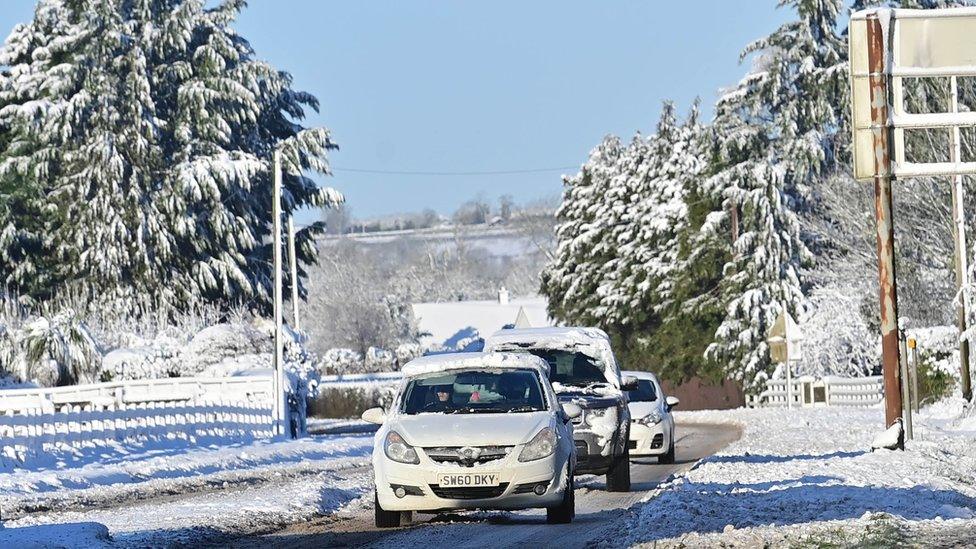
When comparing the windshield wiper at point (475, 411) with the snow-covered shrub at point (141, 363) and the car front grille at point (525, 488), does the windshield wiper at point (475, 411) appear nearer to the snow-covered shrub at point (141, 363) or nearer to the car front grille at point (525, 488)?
the car front grille at point (525, 488)

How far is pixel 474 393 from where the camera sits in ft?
53.3

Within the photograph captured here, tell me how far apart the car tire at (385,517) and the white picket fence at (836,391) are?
45.2 metres

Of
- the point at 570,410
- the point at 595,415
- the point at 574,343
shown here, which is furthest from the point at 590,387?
the point at 570,410

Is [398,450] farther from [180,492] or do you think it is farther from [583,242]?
[583,242]

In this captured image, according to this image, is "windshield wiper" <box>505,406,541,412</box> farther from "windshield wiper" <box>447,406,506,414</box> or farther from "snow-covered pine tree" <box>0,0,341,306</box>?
"snow-covered pine tree" <box>0,0,341,306</box>

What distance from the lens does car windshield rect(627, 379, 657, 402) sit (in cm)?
2705

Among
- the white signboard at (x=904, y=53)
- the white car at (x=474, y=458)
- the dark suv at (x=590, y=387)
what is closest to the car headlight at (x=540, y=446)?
the white car at (x=474, y=458)

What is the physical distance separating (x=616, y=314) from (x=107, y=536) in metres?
72.3

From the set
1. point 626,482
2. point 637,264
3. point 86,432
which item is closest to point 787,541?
Result: point 626,482

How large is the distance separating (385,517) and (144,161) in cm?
5479

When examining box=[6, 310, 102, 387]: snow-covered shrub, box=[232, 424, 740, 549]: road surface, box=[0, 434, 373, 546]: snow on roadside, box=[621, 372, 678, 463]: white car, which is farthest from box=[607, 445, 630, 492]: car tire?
box=[6, 310, 102, 387]: snow-covered shrub

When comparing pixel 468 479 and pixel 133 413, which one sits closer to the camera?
pixel 468 479

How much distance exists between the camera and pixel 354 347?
108438 mm

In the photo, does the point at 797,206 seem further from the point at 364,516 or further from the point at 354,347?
the point at 364,516
